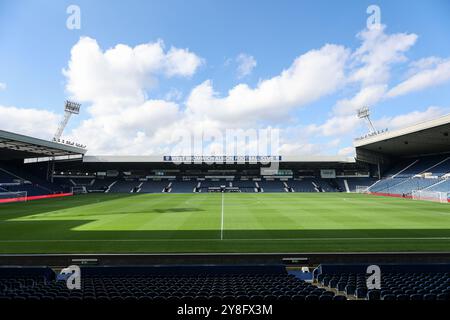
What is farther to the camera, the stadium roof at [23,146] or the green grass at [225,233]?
the stadium roof at [23,146]

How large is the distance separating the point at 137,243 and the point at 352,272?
40.2 ft

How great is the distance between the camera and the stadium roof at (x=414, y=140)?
138 ft

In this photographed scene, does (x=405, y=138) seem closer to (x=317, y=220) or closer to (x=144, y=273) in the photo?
(x=317, y=220)

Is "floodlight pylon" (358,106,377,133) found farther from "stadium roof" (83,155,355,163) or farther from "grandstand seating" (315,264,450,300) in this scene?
"grandstand seating" (315,264,450,300)

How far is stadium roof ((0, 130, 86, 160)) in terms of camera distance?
3965 cm

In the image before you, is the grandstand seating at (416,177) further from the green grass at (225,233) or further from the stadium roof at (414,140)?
the green grass at (225,233)

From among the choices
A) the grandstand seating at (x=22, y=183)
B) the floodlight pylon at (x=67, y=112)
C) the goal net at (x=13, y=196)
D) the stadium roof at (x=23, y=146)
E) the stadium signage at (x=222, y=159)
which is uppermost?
the floodlight pylon at (x=67, y=112)

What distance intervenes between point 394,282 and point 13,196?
186 feet

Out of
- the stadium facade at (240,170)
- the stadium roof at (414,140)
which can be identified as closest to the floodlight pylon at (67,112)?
the stadium facade at (240,170)

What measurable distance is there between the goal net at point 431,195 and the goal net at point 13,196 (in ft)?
220

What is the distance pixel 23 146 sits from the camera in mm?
48094

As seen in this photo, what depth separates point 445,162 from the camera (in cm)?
5606

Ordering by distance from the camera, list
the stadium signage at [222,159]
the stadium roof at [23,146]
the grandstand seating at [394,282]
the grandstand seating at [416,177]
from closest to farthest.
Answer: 1. the grandstand seating at [394,282]
2. the stadium roof at [23,146]
3. the grandstand seating at [416,177]
4. the stadium signage at [222,159]
